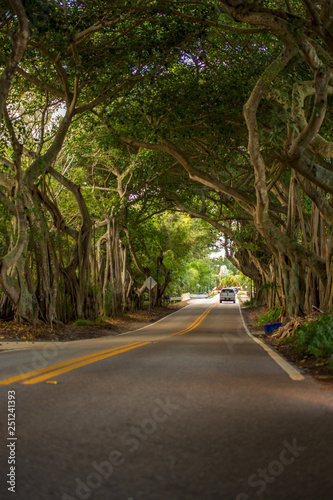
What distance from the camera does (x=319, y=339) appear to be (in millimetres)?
10984

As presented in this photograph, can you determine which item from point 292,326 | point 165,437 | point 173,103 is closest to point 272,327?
point 292,326

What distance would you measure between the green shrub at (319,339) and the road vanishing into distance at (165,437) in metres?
2.82

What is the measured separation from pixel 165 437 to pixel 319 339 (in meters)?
7.38

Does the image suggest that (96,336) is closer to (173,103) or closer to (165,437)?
(173,103)

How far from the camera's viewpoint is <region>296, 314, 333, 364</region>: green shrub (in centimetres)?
1033

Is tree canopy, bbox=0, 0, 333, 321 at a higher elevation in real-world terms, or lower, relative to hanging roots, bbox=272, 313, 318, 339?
higher

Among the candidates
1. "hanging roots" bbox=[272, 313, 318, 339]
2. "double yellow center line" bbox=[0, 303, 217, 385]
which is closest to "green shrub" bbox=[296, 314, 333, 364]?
"hanging roots" bbox=[272, 313, 318, 339]

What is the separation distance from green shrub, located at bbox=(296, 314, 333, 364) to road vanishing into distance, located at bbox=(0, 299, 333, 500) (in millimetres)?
2819

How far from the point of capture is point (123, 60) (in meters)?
16.4

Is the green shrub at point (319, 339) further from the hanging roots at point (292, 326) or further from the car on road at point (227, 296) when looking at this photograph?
the car on road at point (227, 296)

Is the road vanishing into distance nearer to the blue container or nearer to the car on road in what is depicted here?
the blue container

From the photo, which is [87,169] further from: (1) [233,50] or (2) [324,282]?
(2) [324,282]

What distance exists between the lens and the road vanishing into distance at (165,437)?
3244mm

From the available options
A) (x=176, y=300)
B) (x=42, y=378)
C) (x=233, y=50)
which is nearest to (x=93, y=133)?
(x=233, y=50)
